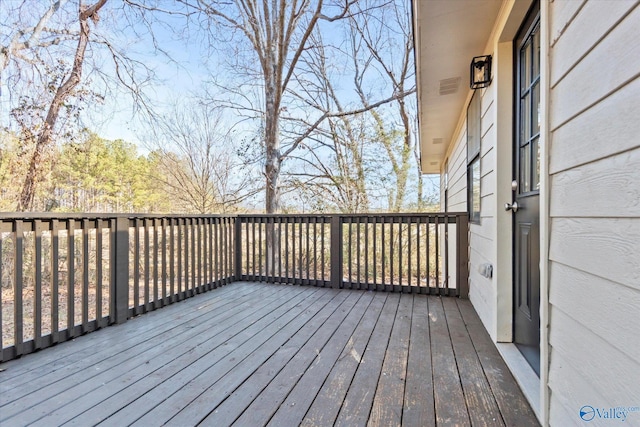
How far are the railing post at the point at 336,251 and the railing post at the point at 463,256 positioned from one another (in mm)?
1373

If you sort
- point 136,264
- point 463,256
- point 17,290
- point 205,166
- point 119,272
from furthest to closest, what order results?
point 205,166
point 463,256
point 136,264
point 119,272
point 17,290

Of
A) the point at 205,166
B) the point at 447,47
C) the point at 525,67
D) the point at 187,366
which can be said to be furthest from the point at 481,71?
the point at 205,166

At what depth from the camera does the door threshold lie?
Result: 1.42 m

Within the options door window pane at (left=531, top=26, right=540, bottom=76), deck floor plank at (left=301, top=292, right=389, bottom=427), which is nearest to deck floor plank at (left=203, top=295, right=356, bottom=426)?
deck floor plank at (left=301, top=292, right=389, bottom=427)

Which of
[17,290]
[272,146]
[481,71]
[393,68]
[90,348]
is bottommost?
[90,348]

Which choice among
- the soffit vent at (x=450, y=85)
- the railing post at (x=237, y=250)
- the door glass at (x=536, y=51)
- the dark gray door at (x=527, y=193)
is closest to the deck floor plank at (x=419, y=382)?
the dark gray door at (x=527, y=193)

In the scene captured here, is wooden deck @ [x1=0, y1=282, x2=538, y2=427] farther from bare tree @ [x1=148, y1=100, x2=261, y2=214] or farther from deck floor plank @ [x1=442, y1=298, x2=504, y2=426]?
bare tree @ [x1=148, y1=100, x2=261, y2=214]

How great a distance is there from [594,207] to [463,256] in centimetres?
258

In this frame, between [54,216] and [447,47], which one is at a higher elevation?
[447,47]

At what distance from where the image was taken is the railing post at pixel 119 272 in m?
2.53

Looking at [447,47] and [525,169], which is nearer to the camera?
[525,169]

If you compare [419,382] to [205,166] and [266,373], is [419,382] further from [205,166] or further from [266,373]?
[205,166]

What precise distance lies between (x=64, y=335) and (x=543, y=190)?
9.86 feet

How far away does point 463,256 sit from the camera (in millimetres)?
3352
